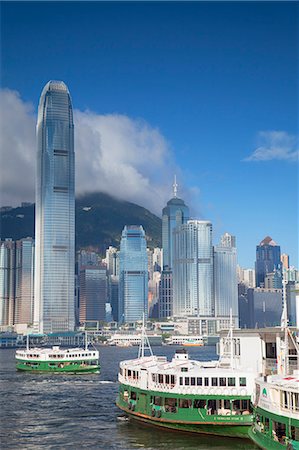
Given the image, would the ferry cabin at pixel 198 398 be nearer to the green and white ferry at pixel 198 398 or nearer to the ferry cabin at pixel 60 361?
the green and white ferry at pixel 198 398

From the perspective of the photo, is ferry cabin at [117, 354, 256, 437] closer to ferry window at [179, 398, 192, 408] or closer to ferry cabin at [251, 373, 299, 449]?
ferry window at [179, 398, 192, 408]

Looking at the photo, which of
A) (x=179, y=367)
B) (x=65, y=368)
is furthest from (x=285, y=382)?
(x=65, y=368)

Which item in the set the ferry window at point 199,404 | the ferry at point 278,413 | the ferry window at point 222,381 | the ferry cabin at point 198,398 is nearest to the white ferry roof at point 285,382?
the ferry at point 278,413

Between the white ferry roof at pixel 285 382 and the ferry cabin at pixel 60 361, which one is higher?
the white ferry roof at pixel 285 382

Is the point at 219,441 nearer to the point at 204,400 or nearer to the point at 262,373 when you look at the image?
the point at 204,400

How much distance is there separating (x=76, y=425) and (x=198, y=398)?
10.6 meters

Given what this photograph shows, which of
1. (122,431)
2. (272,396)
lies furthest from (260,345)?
(272,396)

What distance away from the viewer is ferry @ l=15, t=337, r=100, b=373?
87.1m

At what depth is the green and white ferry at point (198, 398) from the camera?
38.7 m

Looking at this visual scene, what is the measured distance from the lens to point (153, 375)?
43312 millimetres

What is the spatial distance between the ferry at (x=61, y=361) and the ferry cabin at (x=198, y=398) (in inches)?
1734

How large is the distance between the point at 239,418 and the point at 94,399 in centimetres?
2419

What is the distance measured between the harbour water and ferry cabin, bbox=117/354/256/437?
79 cm

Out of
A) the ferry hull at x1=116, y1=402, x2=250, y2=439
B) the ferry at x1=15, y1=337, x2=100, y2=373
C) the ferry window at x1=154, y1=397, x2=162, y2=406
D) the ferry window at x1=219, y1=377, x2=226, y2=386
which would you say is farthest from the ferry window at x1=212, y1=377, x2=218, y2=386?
the ferry at x1=15, y1=337, x2=100, y2=373
